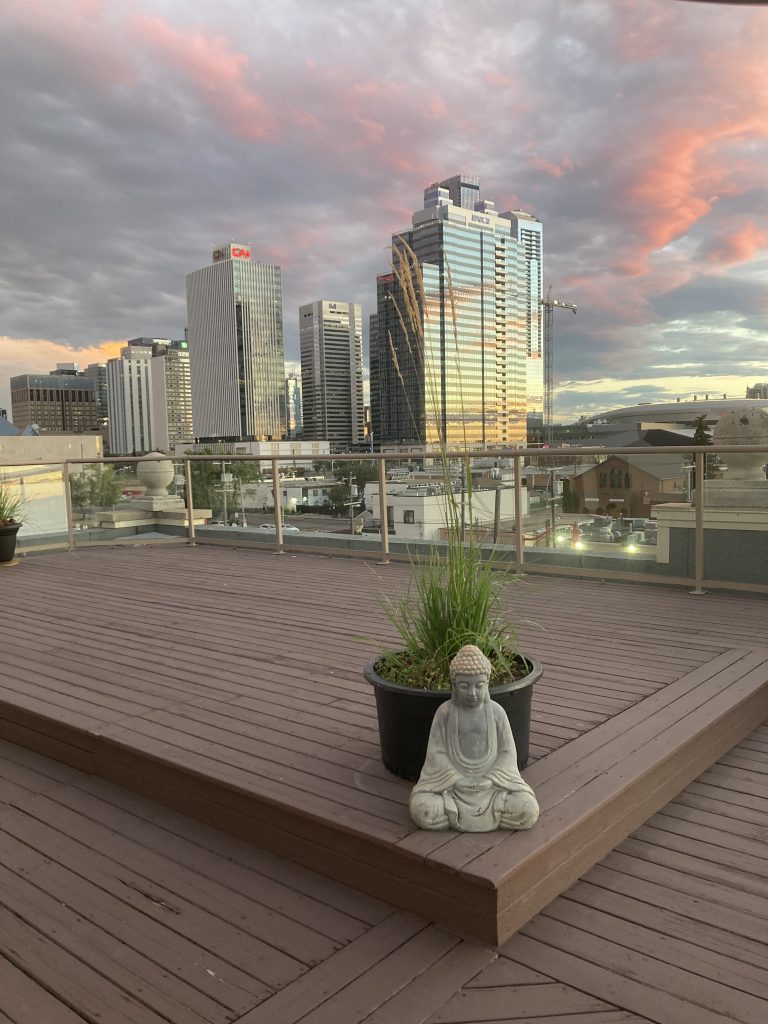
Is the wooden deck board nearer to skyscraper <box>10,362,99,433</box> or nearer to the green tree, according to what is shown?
the green tree

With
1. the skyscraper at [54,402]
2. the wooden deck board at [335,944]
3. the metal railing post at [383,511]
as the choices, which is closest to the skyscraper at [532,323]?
the wooden deck board at [335,944]

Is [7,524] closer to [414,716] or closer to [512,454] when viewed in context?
[512,454]

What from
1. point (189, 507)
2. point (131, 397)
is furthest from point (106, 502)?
point (131, 397)

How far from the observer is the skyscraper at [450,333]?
2.42 metres

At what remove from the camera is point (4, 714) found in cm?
294

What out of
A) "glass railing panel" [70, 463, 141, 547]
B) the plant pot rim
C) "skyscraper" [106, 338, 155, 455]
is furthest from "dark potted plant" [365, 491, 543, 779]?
"skyscraper" [106, 338, 155, 455]

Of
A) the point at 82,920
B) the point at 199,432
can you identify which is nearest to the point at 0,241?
the point at 199,432

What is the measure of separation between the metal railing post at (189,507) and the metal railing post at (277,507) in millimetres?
1186

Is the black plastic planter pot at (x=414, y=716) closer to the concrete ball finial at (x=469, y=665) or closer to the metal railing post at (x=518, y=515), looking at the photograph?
the concrete ball finial at (x=469, y=665)

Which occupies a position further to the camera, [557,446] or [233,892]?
[557,446]

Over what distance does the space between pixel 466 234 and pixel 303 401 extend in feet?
8.72

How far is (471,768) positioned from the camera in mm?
1848

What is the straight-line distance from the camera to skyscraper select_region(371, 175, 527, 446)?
2.42 m

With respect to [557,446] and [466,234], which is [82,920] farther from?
[557,446]
